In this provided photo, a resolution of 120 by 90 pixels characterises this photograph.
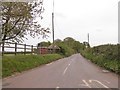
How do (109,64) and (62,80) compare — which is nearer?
(62,80)

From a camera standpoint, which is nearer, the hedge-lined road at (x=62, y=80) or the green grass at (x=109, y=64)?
the hedge-lined road at (x=62, y=80)

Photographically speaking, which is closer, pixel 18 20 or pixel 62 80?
pixel 62 80

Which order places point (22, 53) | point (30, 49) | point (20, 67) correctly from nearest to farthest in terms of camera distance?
point (20, 67), point (22, 53), point (30, 49)

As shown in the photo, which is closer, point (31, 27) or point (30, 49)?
point (31, 27)

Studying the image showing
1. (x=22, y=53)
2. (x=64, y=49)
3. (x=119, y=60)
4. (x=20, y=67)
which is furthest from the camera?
(x=64, y=49)

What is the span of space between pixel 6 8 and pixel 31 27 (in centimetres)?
451

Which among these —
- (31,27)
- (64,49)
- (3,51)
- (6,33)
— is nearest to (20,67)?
(3,51)

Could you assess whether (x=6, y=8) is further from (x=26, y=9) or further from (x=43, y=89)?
(x=43, y=89)

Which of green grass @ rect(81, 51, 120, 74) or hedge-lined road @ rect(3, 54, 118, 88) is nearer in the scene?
hedge-lined road @ rect(3, 54, 118, 88)

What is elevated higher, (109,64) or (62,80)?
(109,64)

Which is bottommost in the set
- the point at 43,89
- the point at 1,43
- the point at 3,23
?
A: the point at 43,89

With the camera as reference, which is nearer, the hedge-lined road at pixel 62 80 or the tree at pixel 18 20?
the hedge-lined road at pixel 62 80

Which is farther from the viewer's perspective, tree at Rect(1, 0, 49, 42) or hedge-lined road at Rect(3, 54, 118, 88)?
tree at Rect(1, 0, 49, 42)

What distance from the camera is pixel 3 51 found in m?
25.4
